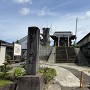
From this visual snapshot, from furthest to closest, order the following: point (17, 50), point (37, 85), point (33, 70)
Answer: point (17, 50), point (33, 70), point (37, 85)

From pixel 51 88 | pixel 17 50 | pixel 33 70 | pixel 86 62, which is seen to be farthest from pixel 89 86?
pixel 86 62

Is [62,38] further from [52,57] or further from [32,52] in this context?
[32,52]

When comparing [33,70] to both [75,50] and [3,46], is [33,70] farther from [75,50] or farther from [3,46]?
[75,50]

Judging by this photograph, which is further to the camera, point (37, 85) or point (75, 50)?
point (75, 50)

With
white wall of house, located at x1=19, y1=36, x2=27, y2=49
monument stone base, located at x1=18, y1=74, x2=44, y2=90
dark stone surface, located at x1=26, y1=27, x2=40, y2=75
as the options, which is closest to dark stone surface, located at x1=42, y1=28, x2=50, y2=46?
white wall of house, located at x1=19, y1=36, x2=27, y2=49

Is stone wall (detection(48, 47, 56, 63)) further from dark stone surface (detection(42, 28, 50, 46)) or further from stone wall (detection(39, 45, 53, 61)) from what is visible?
dark stone surface (detection(42, 28, 50, 46))

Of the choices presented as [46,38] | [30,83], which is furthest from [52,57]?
[30,83]

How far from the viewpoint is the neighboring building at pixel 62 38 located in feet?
151

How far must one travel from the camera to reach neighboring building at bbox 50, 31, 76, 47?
151 feet

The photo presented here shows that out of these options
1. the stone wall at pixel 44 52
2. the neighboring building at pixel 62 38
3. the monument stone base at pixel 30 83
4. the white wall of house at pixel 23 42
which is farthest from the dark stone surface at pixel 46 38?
the monument stone base at pixel 30 83

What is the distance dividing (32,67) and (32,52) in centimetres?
73

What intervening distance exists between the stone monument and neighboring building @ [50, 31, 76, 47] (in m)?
37.1

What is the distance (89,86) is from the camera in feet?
36.5

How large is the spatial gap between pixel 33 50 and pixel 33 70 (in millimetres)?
969
